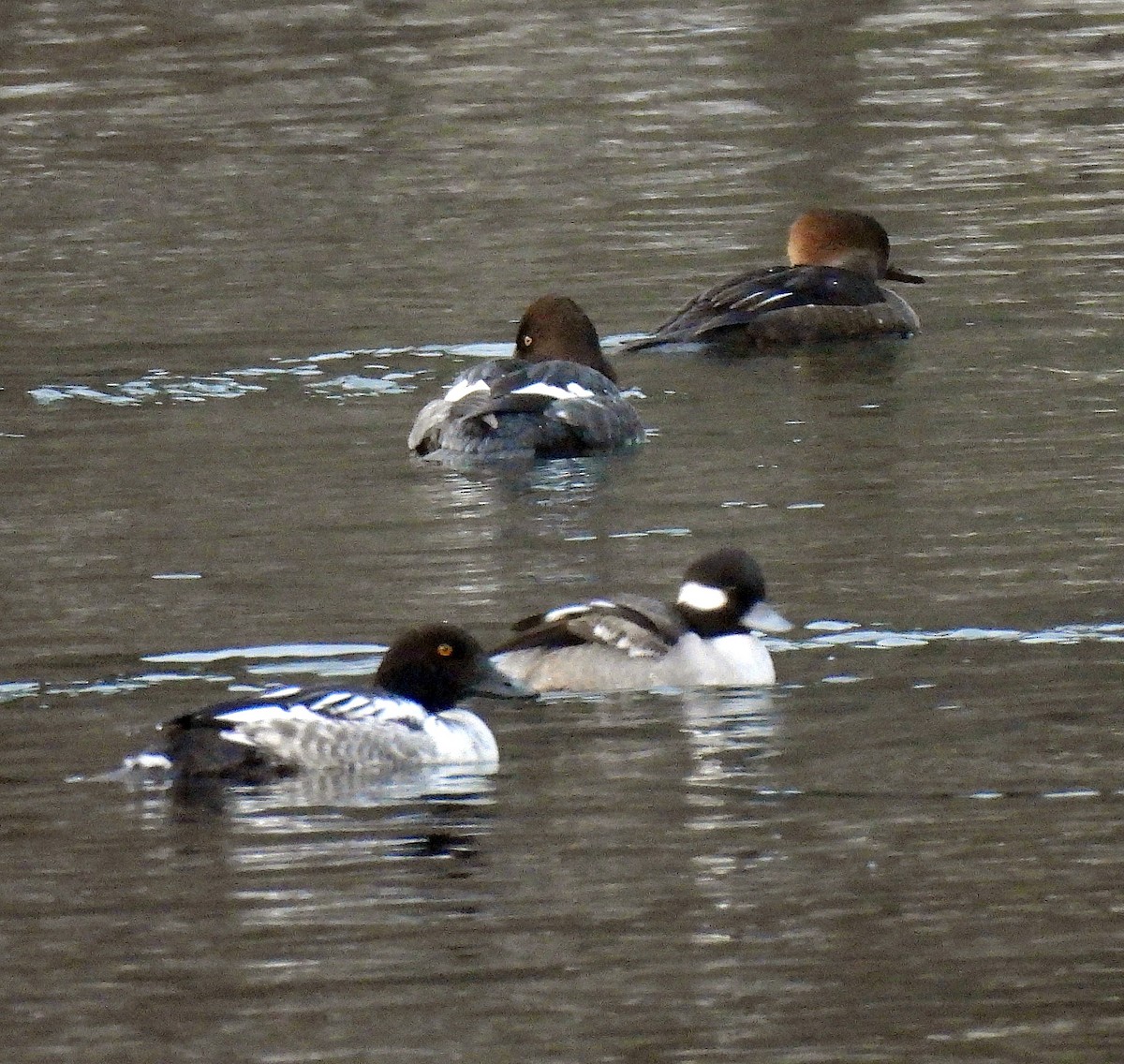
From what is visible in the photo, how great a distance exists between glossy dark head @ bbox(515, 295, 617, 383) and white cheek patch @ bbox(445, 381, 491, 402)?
0.92 metres

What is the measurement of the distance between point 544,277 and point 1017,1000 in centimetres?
1205

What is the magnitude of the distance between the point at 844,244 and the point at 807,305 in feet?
3.05

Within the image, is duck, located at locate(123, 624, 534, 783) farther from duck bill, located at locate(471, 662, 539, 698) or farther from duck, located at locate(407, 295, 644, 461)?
duck, located at locate(407, 295, 644, 461)

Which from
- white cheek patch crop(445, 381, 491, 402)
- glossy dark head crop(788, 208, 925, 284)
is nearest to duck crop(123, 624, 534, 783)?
white cheek patch crop(445, 381, 491, 402)

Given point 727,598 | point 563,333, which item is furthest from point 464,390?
point 727,598

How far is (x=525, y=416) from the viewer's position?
14461 mm

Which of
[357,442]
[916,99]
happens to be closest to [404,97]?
[916,99]

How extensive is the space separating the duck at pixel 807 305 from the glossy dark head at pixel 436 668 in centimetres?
752

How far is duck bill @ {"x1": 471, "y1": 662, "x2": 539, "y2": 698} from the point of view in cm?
959

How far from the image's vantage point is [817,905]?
24.9 ft

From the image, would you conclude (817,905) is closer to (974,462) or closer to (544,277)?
(974,462)

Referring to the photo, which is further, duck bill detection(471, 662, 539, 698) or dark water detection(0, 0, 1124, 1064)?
duck bill detection(471, 662, 539, 698)

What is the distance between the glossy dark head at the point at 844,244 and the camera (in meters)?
18.2

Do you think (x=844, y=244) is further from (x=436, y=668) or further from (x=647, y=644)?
(x=436, y=668)
